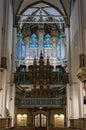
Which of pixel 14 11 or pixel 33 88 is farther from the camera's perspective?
pixel 14 11

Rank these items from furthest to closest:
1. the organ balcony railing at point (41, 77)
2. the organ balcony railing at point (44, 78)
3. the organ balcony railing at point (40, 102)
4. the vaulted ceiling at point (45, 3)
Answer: the vaulted ceiling at point (45, 3), the organ balcony railing at point (44, 78), the organ balcony railing at point (41, 77), the organ balcony railing at point (40, 102)

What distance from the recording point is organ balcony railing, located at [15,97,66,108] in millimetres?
29141

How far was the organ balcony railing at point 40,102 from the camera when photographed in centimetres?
2914

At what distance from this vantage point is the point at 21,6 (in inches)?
1276

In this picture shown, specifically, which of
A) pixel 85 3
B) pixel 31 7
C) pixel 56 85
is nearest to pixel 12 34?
pixel 31 7

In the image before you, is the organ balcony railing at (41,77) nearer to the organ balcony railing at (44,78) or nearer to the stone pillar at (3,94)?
the organ balcony railing at (44,78)

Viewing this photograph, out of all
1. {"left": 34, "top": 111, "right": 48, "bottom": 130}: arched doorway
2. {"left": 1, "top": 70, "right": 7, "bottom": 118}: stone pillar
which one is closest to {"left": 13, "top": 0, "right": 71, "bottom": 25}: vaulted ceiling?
{"left": 1, "top": 70, "right": 7, "bottom": 118}: stone pillar

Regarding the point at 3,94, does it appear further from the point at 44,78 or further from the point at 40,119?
the point at 40,119

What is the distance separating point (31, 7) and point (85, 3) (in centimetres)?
1226

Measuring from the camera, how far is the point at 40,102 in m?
29.2

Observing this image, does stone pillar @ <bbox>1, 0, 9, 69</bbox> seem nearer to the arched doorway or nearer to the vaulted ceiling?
the vaulted ceiling

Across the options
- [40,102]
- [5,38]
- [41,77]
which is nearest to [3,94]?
[5,38]

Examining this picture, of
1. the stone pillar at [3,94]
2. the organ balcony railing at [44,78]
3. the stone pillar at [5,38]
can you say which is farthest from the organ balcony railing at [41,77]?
the stone pillar at [5,38]

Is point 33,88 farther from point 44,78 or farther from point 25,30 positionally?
point 25,30
